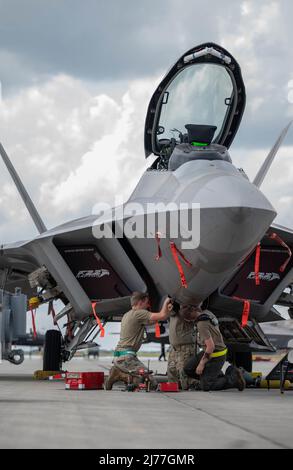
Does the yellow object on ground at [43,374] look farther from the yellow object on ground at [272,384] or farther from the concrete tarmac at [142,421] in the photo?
the concrete tarmac at [142,421]

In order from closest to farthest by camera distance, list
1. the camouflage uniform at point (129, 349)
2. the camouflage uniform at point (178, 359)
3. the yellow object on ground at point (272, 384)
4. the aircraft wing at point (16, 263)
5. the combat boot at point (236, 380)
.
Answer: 1. the camouflage uniform at point (129, 349)
2. the combat boot at point (236, 380)
3. the camouflage uniform at point (178, 359)
4. the yellow object on ground at point (272, 384)
5. the aircraft wing at point (16, 263)

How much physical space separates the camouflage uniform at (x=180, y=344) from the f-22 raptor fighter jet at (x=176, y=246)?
1.06ft

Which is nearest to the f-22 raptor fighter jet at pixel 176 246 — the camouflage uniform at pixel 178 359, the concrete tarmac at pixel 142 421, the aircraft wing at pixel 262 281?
the aircraft wing at pixel 262 281

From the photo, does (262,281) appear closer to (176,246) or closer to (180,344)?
(180,344)

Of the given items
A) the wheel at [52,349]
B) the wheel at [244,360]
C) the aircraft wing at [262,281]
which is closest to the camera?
the aircraft wing at [262,281]

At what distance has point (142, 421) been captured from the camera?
5324 millimetres

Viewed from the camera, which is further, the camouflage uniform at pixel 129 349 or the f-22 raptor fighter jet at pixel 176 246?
the f-22 raptor fighter jet at pixel 176 246

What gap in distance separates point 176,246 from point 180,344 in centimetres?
158

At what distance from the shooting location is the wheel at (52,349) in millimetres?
13625

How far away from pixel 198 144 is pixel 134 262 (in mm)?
1786

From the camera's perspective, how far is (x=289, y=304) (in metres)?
12.1
